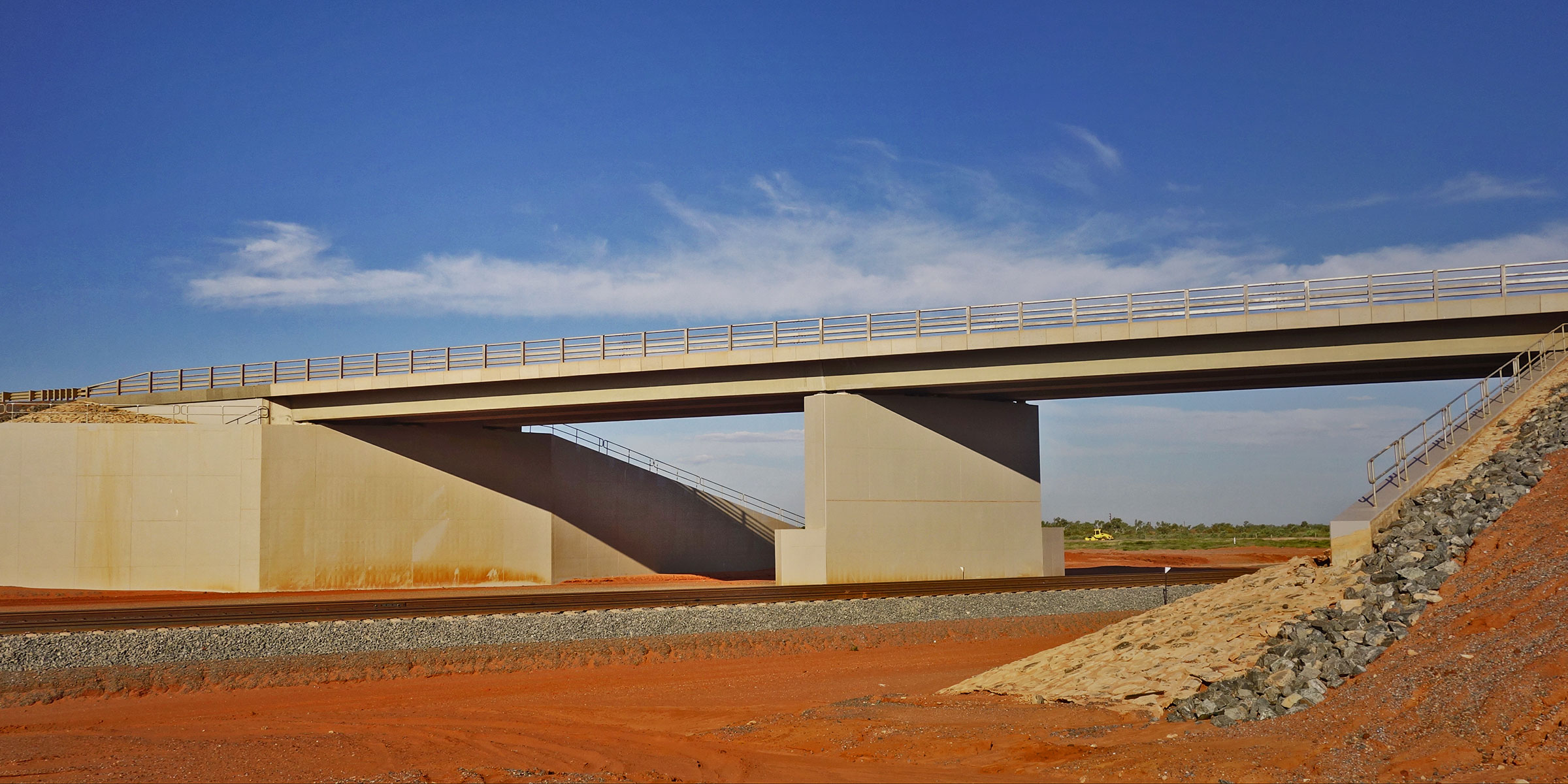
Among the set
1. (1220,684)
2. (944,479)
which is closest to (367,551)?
(944,479)

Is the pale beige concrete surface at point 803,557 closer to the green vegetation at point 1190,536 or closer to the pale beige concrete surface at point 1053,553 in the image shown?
the pale beige concrete surface at point 1053,553

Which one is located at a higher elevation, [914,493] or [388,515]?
[914,493]

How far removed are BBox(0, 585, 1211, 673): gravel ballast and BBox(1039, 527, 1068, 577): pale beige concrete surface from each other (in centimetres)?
471

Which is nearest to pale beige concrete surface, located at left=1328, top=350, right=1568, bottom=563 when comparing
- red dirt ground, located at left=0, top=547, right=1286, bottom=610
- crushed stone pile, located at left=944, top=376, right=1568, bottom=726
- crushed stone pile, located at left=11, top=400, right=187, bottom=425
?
crushed stone pile, located at left=944, top=376, right=1568, bottom=726

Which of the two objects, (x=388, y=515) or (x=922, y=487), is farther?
(x=388, y=515)

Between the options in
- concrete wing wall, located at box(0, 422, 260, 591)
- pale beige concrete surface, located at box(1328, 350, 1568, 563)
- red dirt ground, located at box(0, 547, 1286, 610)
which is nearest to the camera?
pale beige concrete surface, located at box(1328, 350, 1568, 563)

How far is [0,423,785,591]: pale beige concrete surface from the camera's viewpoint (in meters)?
35.2

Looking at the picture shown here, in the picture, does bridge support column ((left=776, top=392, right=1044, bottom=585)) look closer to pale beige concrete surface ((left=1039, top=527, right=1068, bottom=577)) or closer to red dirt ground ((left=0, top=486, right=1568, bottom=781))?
pale beige concrete surface ((left=1039, top=527, right=1068, bottom=577))

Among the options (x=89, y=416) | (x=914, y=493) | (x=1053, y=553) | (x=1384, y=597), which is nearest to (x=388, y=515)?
(x=89, y=416)

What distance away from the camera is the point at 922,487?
3291 cm

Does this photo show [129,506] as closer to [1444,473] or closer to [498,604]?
[498,604]

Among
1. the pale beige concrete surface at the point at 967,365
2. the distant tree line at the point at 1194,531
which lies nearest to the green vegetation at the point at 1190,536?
the distant tree line at the point at 1194,531

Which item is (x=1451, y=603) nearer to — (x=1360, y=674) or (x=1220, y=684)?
(x=1360, y=674)

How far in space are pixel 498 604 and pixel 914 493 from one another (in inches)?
492
